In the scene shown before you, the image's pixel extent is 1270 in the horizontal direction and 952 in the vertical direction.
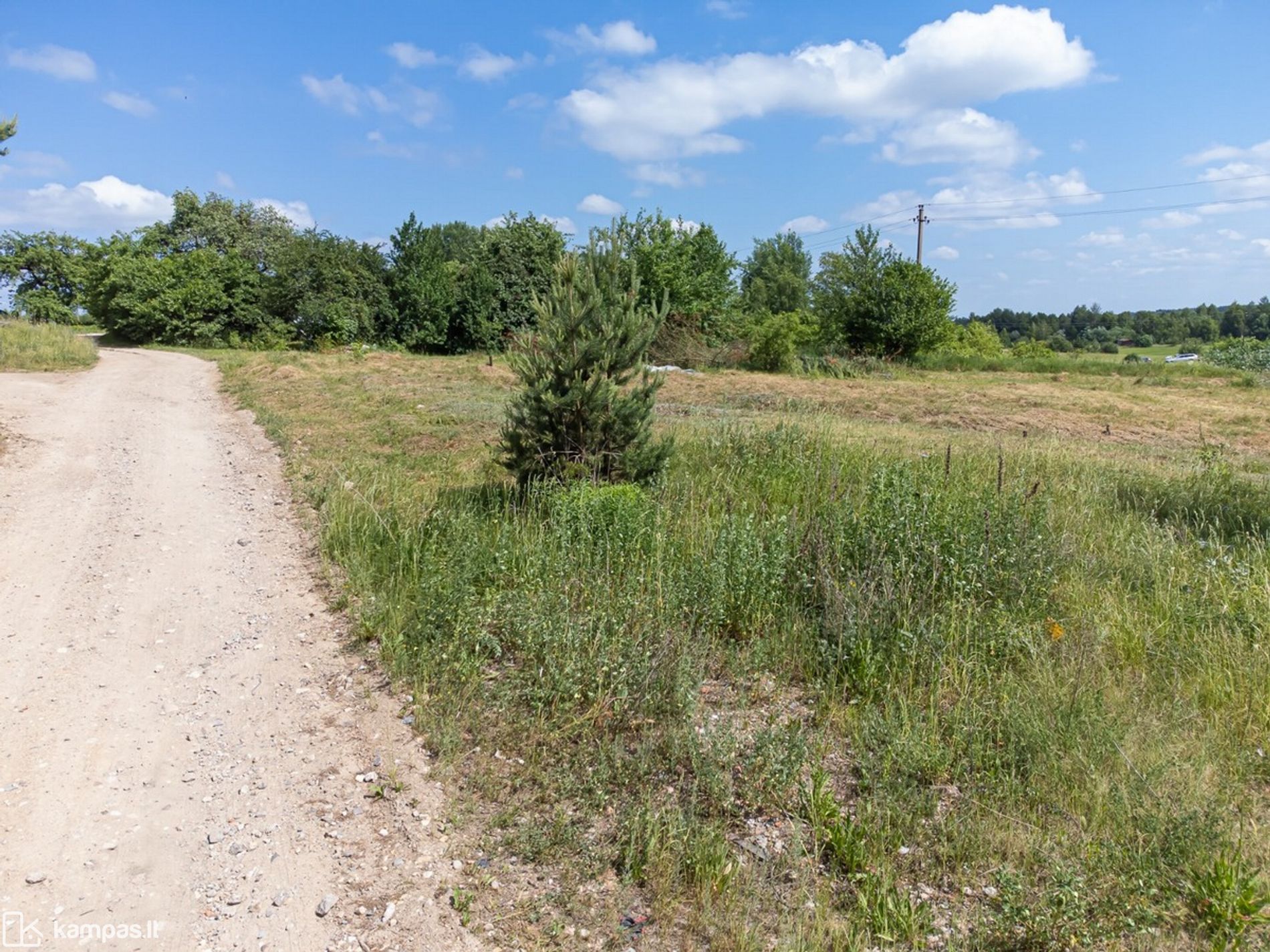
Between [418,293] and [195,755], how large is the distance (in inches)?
1303

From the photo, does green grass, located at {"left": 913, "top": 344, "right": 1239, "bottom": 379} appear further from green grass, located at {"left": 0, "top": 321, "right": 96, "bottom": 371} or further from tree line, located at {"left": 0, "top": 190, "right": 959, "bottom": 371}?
green grass, located at {"left": 0, "top": 321, "right": 96, "bottom": 371}

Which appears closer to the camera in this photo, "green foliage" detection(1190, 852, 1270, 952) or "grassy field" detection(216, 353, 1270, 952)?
"green foliage" detection(1190, 852, 1270, 952)

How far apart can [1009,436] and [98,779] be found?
13563 millimetres

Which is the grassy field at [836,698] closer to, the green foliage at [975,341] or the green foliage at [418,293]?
the green foliage at [418,293]

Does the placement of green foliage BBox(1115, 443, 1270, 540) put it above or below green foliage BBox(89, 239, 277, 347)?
below

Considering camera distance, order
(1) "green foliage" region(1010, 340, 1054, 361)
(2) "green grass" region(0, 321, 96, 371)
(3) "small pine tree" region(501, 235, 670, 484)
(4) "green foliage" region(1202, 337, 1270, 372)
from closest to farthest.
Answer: (3) "small pine tree" region(501, 235, 670, 484)
(2) "green grass" region(0, 321, 96, 371)
(4) "green foliage" region(1202, 337, 1270, 372)
(1) "green foliage" region(1010, 340, 1054, 361)

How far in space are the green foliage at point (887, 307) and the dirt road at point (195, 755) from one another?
107 ft

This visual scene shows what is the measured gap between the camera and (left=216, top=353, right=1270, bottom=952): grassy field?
9.29ft

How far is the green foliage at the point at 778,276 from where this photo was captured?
8188 centimetres

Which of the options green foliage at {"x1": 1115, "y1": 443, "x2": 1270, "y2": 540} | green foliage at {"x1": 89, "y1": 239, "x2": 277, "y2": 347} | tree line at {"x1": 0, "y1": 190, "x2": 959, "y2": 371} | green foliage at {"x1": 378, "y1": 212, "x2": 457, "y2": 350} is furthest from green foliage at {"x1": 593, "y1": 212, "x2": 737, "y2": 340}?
green foliage at {"x1": 1115, "y1": 443, "x2": 1270, "y2": 540}

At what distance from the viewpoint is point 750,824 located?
3287 millimetres

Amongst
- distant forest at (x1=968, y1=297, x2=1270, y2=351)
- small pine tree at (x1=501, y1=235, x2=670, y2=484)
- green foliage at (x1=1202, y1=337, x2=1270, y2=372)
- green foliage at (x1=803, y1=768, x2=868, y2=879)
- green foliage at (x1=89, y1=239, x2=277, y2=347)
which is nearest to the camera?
green foliage at (x1=803, y1=768, x2=868, y2=879)

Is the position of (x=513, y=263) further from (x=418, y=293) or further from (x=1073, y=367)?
(x=1073, y=367)

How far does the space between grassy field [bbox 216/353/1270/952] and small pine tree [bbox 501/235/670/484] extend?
14.8 inches
